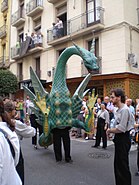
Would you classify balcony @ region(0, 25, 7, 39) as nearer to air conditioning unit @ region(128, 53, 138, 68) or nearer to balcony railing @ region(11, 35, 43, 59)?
balcony railing @ region(11, 35, 43, 59)

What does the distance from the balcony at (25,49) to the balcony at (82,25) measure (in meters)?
1.79

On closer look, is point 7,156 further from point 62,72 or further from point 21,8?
point 21,8

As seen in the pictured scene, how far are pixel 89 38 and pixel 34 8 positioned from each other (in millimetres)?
6849

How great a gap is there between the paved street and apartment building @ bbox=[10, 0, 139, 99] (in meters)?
7.08

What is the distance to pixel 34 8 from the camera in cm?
1889

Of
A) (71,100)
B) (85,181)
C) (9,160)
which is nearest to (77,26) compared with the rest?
(71,100)

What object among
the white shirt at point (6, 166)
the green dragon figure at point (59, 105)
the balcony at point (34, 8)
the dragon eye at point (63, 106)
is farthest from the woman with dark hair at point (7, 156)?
the balcony at point (34, 8)

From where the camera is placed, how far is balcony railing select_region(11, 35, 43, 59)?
722 inches

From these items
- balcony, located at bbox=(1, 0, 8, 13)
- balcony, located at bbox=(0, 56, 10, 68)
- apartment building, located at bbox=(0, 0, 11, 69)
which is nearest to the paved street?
balcony, located at bbox=(0, 56, 10, 68)

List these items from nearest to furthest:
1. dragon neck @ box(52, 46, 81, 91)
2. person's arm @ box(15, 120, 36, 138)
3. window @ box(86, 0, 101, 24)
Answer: person's arm @ box(15, 120, 36, 138), dragon neck @ box(52, 46, 81, 91), window @ box(86, 0, 101, 24)

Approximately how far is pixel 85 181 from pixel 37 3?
17679 mm

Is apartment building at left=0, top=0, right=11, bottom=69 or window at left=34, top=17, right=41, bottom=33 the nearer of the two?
window at left=34, top=17, right=41, bottom=33

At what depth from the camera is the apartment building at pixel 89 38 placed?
1317 centimetres

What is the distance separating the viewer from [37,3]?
19.1 meters
